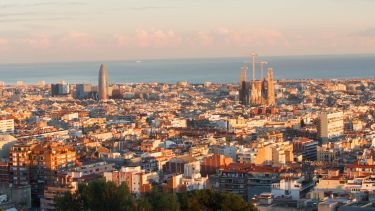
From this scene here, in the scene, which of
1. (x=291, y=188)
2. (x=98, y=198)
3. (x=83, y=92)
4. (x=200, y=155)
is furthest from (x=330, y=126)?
(x=83, y=92)

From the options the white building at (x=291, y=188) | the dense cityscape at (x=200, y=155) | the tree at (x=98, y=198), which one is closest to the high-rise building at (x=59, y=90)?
the dense cityscape at (x=200, y=155)

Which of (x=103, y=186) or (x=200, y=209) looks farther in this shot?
(x=103, y=186)

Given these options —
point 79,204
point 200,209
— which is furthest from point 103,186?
point 200,209

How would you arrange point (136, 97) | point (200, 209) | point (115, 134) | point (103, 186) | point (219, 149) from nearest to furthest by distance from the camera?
1. point (200, 209)
2. point (103, 186)
3. point (219, 149)
4. point (115, 134)
5. point (136, 97)

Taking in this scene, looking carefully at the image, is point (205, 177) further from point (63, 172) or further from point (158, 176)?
point (63, 172)

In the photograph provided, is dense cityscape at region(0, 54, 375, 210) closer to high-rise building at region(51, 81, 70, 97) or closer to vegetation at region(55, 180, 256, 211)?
vegetation at region(55, 180, 256, 211)
